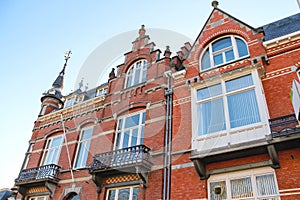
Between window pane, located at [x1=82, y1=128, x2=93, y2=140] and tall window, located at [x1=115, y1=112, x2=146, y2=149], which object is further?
window pane, located at [x1=82, y1=128, x2=93, y2=140]

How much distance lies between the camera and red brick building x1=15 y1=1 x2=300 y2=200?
25.7 feet

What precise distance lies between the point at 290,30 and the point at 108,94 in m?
9.55

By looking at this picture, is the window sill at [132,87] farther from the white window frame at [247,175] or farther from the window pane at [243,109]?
the white window frame at [247,175]

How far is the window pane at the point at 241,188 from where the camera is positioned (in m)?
7.63

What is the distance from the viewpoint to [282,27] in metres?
12.2

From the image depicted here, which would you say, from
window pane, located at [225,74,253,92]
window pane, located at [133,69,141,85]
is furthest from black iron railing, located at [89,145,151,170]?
window pane, located at [133,69,141,85]

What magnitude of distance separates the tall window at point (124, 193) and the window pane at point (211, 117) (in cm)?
355

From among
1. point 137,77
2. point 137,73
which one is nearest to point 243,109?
point 137,77

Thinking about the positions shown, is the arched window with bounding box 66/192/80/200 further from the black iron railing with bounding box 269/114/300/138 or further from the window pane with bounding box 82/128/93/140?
the black iron railing with bounding box 269/114/300/138

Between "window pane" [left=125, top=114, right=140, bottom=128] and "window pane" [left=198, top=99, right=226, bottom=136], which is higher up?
"window pane" [left=125, top=114, right=140, bottom=128]

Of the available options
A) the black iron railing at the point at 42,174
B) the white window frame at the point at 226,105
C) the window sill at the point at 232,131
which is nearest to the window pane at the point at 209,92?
the white window frame at the point at 226,105

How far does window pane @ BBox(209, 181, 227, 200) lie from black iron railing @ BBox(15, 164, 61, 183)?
823 centimetres

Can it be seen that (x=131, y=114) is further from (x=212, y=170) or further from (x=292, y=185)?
(x=292, y=185)

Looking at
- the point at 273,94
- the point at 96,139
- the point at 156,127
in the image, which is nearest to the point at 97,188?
the point at 96,139
